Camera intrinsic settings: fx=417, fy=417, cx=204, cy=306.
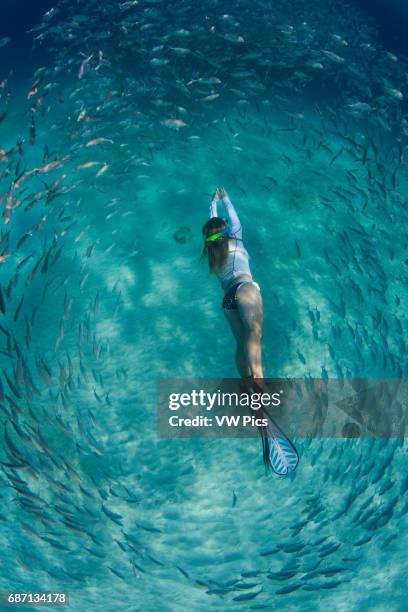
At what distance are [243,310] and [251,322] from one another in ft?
0.63

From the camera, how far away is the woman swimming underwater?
4.55m

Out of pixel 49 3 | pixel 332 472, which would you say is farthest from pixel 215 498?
pixel 49 3

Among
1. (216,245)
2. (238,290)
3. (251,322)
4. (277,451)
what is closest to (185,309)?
(216,245)

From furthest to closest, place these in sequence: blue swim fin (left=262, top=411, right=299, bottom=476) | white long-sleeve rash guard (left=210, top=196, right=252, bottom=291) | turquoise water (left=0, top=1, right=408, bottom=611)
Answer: turquoise water (left=0, top=1, right=408, bottom=611)
white long-sleeve rash guard (left=210, top=196, right=252, bottom=291)
blue swim fin (left=262, top=411, right=299, bottom=476)

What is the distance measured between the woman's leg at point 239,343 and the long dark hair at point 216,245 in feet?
2.16

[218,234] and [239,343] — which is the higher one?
[218,234]

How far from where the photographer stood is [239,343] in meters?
5.29

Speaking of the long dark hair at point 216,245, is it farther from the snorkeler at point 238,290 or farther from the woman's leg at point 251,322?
Answer: the woman's leg at point 251,322

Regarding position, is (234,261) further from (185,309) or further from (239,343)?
(185,309)

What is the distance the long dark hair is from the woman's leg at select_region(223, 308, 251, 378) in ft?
2.16

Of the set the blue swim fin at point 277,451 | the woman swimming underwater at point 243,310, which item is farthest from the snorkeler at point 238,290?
the blue swim fin at point 277,451

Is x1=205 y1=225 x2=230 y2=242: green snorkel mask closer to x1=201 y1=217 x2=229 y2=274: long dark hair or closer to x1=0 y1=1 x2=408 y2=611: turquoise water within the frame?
x1=201 y1=217 x2=229 y2=274: long dark hair

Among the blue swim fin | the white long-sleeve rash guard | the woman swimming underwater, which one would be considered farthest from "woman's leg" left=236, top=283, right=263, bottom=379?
the blue swim fin

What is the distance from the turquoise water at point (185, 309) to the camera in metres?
8.80
